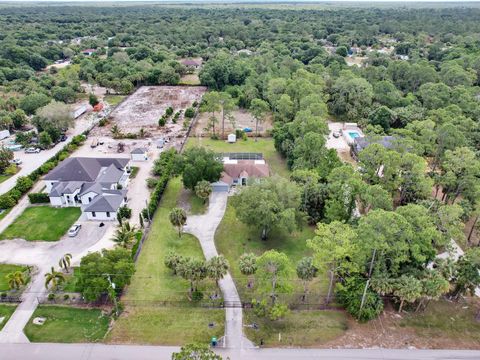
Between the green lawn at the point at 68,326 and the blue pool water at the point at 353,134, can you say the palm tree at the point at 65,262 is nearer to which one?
the green lawn at the point at 68,326

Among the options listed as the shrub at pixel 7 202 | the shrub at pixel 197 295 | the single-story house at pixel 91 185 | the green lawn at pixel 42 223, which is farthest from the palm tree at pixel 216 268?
the shrub at pixel 7 202

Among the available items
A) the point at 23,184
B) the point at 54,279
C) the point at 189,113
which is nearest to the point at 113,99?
the point at 189,113

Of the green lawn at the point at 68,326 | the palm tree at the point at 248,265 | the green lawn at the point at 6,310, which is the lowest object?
the green lawn at the point at 6,310

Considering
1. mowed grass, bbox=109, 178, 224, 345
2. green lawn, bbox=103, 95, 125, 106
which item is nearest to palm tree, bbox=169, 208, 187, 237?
mowed grass, bbox=109, 178, 224, 345

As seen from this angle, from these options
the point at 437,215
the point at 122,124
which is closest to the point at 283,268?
the point at 437,215

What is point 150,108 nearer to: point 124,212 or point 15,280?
point 124,212

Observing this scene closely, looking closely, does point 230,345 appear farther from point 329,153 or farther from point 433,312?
point 329,153
